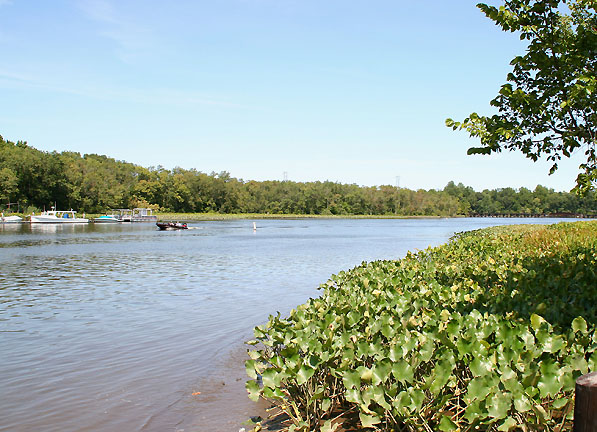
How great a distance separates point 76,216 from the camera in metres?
99.8

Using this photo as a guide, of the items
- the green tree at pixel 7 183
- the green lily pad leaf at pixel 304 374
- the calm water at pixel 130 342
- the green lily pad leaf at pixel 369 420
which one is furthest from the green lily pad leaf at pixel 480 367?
the green tree at pixel 7 183

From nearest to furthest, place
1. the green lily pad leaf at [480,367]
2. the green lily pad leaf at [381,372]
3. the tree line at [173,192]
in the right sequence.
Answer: the green lily pad leaf at [480,367] → the green lily pad leaf at [381,372] → the tree line at [173,192]

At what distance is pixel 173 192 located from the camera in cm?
13488

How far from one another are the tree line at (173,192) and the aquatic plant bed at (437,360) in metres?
98.2

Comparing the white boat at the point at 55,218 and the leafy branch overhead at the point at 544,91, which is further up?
the leafy branch overhead at the point at 544,91

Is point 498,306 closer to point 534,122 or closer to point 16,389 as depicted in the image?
point 534,122

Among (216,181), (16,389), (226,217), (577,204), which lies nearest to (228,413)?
(16,389)

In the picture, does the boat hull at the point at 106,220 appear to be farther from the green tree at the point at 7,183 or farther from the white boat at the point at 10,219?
the green tree at the point at 7,183

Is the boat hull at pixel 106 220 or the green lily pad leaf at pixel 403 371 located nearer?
the green lily pad leaf at pixel 403 371

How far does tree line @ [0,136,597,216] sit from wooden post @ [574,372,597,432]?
101712mm

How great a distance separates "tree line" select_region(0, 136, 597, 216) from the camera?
98.7 meters

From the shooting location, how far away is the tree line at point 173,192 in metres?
98.7

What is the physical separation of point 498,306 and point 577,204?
215387 millimetres

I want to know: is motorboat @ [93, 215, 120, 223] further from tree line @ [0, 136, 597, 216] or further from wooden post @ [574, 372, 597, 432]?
wooden post @ [574, 372, 597, 432]
